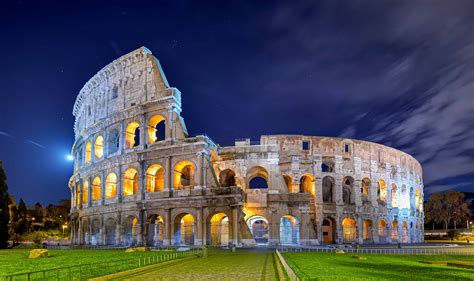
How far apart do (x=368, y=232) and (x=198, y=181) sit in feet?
78.8

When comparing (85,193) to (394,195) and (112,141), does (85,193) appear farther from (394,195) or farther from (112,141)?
(394,195)

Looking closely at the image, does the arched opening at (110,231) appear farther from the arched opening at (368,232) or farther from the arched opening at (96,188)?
the arched opening at (368,232)

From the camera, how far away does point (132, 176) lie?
4222cm

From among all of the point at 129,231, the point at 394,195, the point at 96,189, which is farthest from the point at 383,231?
the point at 96,189

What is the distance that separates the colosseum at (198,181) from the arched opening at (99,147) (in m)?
0.13

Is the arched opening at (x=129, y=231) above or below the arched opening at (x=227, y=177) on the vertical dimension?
below

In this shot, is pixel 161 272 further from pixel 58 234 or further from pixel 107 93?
pixel 58 234

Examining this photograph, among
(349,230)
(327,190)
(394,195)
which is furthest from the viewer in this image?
(394,195)

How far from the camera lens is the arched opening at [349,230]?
47.5 m

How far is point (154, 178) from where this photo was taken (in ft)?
134

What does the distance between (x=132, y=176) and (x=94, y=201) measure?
6270 millimetres

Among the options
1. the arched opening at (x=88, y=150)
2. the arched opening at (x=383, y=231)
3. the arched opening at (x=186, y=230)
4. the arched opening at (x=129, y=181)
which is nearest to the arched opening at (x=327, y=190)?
the arched opening at (x=383, y=231)

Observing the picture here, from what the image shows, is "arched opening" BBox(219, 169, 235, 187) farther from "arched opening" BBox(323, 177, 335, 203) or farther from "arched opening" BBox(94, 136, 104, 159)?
"arched opening" BBox(94, 136, 104, 159)

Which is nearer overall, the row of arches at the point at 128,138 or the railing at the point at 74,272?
the railing at the point at 74,272
